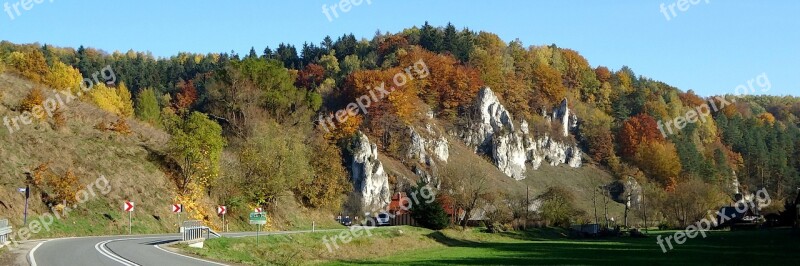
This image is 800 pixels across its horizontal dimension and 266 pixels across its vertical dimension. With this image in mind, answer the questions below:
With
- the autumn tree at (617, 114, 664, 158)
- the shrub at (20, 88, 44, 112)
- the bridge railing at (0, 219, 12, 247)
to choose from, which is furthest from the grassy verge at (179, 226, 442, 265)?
the autumn tree at (617, 114, 664, 158)

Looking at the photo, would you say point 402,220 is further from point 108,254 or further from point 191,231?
point 108,254

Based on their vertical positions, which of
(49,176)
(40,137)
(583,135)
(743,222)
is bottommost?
(743,222)

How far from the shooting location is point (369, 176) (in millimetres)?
122812

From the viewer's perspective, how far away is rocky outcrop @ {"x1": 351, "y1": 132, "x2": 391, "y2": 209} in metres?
122

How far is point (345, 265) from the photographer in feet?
124

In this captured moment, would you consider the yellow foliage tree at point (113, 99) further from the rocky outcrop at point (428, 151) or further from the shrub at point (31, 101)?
the rocky outcrop at point (428, 151)

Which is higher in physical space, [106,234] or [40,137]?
[40,137]

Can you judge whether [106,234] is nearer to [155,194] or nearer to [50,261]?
[155,194]

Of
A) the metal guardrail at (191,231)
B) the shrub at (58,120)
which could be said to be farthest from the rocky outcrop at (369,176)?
the metal guardrail at (191,231)

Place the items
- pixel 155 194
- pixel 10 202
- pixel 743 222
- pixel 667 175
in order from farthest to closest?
1. pixel 667 175
2. pixel 743 222
3. pixel 155 194
4. pixel 10 202

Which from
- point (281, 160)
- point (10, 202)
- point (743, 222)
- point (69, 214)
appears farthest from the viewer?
point (743, 222)

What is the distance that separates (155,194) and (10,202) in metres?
14.0

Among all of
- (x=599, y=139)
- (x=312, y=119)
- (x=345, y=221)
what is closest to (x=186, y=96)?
(x=312, y=119)

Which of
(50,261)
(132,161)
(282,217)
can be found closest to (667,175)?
(282,217)
